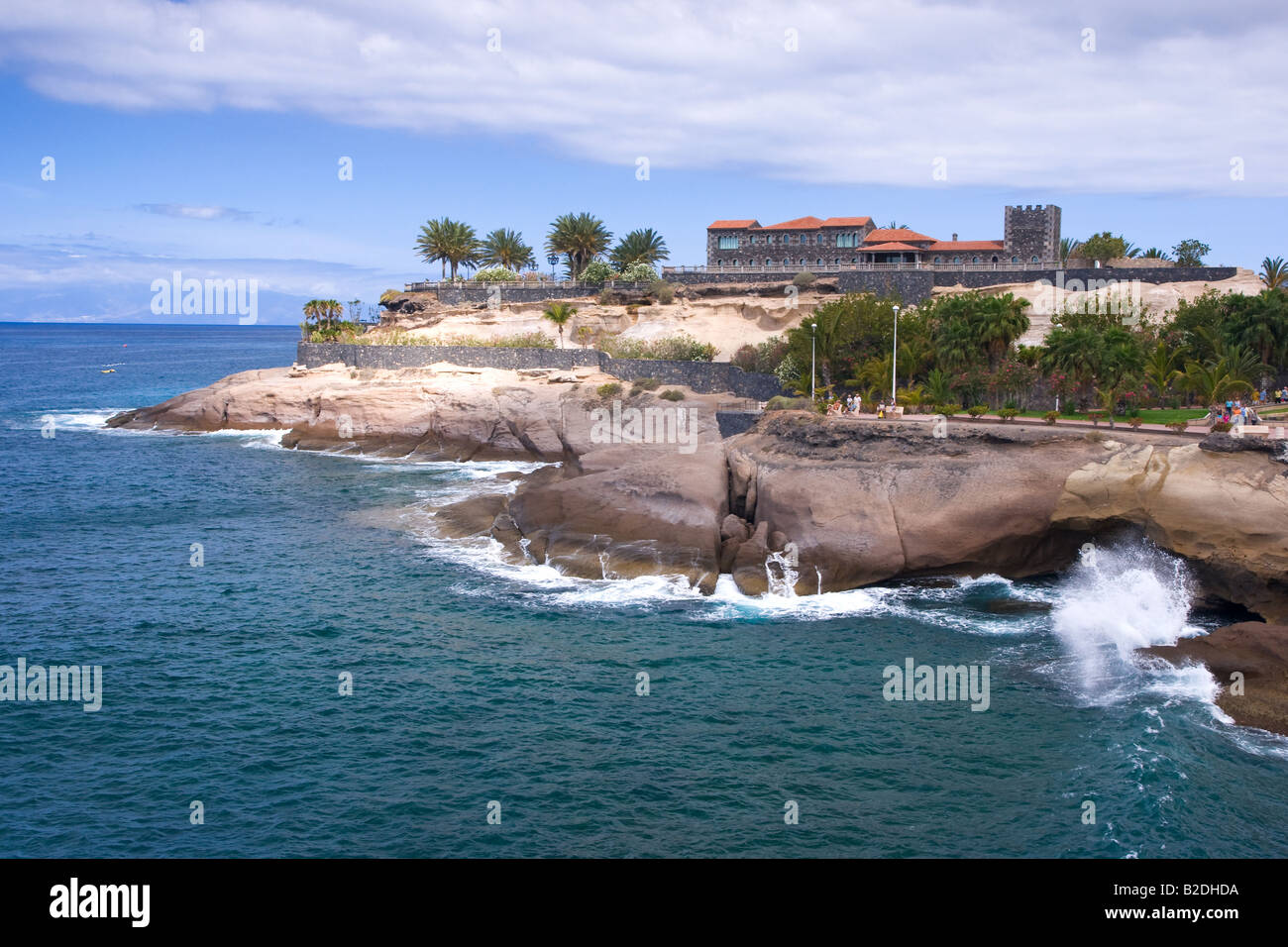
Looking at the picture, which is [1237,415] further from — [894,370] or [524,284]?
[524,284]

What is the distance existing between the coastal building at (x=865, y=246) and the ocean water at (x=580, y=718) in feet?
155

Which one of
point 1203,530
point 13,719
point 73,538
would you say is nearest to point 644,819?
point 13,719

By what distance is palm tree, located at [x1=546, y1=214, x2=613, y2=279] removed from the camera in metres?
92.5

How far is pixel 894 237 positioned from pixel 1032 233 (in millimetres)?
10718

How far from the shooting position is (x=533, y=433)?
60.4m

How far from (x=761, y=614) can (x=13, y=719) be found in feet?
69.9

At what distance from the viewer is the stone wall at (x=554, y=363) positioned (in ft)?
191

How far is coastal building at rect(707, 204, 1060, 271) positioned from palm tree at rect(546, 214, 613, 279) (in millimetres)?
12006

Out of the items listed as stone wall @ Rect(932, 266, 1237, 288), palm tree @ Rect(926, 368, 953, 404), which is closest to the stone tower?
stone wall @ Rect(932, 266, 1237, 288)

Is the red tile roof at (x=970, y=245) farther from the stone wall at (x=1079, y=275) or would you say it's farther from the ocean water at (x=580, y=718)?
the ocean water at (x=580, y=718)

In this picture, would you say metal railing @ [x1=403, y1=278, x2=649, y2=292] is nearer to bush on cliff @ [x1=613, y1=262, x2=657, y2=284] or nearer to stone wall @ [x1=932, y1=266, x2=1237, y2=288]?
bush on cliff @ [x1=613, y1=262, x2=657, y2=284]

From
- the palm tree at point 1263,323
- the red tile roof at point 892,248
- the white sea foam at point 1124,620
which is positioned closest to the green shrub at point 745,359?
the red tile roof at point 892,248

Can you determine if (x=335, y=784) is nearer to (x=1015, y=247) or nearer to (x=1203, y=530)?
(x=1203, y=530)
